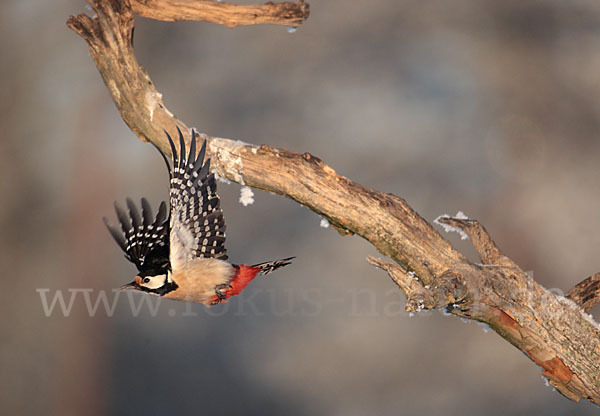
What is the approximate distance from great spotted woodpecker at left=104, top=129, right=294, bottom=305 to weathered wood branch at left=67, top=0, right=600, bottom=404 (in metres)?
0.10

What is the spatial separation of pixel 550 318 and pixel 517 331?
0.31 feet

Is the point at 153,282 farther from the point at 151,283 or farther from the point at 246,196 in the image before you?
the point at 246,196

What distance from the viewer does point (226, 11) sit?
155 centimetres

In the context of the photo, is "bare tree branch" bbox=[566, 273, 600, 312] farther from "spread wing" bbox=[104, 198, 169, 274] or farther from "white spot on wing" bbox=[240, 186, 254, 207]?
"spread wing" bbox=[104, 198, 169, 274]

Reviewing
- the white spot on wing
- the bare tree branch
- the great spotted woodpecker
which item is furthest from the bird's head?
the bare tree branch

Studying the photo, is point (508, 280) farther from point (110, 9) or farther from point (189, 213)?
point (110, 9)

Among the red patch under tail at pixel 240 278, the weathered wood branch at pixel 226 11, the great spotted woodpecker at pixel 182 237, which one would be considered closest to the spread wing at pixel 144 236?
the great spotted woodpecker at pixel 182 237

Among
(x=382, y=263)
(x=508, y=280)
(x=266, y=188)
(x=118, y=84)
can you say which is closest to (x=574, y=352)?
(x=508, y=280)

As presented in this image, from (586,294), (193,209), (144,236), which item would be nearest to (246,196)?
(193,209)

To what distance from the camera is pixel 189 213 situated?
1531 mm

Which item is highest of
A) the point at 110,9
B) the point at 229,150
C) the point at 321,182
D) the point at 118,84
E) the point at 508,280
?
the point at 110,9

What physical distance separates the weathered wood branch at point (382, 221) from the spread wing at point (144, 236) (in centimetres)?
20

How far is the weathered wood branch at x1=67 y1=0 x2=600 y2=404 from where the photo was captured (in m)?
1.54

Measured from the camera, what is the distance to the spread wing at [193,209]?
1510 millimetres
